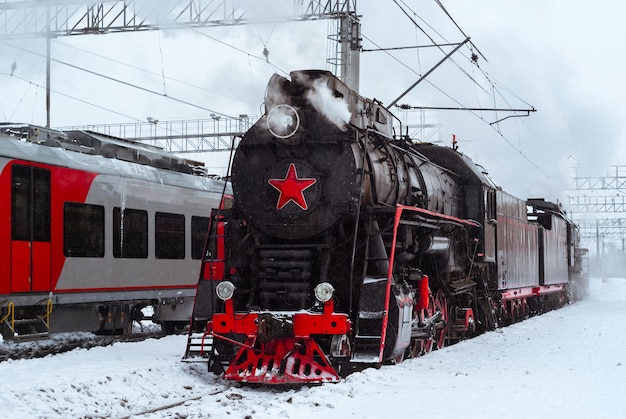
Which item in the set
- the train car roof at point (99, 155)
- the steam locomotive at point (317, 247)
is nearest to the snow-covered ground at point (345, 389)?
the steam locomotive at point (317, 247)

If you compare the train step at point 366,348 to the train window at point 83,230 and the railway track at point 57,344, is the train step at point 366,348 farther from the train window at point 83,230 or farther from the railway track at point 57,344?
the train window at point 83,230

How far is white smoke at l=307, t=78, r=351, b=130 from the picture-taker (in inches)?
396

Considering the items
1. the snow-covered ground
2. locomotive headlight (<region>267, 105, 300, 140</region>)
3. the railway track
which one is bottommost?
the railway track

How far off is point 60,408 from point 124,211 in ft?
22.1

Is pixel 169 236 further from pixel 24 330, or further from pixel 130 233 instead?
pixel 24 330

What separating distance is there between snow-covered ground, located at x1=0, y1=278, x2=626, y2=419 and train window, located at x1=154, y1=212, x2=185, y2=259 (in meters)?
3.38

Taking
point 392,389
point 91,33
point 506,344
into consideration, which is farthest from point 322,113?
point 91,33

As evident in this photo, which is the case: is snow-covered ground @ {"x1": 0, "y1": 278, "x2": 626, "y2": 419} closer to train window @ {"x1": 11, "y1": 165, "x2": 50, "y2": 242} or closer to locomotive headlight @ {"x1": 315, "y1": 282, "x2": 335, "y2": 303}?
locomotive headlight @ {"x1": 315, "y1": 282, "x2": 335, "y2": 303}

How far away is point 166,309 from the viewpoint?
1567 cm

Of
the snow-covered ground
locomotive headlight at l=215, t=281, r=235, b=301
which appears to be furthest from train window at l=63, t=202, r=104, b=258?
locomotive headlight at l=215, t=281, r=235, b=301

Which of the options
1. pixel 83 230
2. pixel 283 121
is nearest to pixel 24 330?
pixel 83 230

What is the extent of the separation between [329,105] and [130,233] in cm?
581

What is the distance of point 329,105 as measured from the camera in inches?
398

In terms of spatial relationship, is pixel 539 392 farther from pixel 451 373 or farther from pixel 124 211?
pixel 124 211
